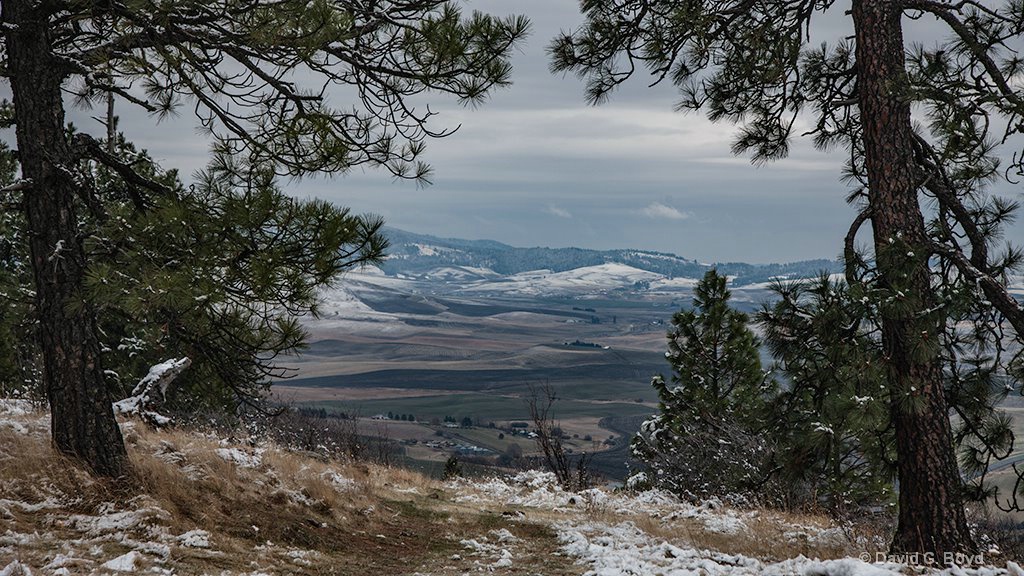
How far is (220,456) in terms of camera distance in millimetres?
9031

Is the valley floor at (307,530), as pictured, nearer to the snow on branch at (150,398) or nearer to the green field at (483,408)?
the snow on branch at (150,398)

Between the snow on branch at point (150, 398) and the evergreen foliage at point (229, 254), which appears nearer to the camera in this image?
the evergreen foliage at point (229, 254)

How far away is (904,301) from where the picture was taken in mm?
6172

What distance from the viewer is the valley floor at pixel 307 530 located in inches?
227

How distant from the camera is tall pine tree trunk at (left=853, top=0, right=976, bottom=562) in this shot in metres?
6.36

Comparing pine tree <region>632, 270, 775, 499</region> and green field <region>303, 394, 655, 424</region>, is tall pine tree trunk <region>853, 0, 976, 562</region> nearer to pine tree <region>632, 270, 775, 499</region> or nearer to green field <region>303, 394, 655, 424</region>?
pine tree <region>632, 270, 775, 499</region>

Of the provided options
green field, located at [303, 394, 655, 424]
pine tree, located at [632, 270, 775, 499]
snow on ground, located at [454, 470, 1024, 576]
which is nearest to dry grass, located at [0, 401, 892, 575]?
snow on ground, located at [454, 470, 1024, 576]

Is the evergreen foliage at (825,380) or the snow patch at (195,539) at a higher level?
the evergreen foliage at (825,380)

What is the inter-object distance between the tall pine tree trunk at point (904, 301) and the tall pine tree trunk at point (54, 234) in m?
7.54

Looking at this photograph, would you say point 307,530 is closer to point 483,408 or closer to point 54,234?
point 54,234

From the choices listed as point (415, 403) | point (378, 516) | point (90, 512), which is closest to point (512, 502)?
point (378, 516)

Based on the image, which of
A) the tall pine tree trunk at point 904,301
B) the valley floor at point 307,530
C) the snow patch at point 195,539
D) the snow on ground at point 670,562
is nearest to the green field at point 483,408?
the valley floor at point 307,530

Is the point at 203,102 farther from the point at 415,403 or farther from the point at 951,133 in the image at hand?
the point at 415,403

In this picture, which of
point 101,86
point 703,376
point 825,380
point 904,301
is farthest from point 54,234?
point 703,376
